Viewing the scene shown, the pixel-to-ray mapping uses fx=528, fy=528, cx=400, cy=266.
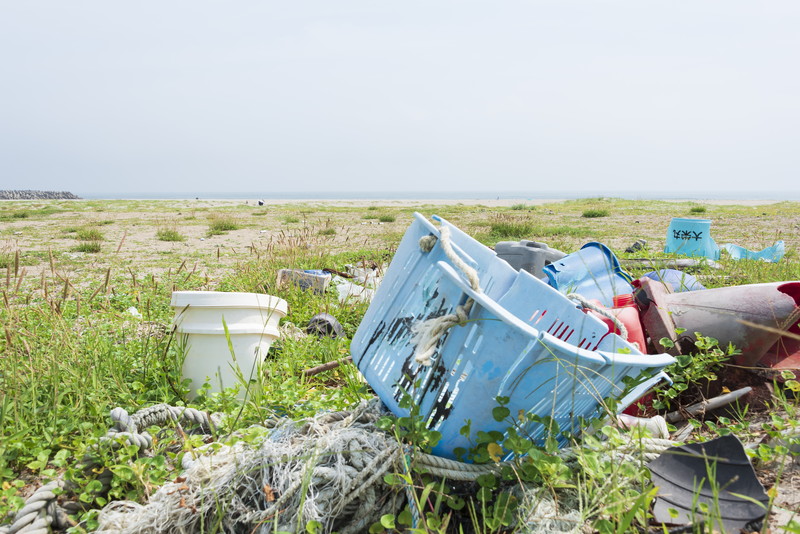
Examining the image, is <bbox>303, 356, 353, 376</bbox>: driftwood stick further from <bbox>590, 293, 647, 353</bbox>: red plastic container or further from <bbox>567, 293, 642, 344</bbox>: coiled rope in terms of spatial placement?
<bbox>590, 293, 647, 353</bbox>: red plastic container

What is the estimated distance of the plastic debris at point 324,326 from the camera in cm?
328

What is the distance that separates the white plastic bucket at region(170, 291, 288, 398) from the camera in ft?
7.80

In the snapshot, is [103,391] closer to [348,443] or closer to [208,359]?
[208,359]

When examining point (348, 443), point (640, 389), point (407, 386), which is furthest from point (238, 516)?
point (640, 389)

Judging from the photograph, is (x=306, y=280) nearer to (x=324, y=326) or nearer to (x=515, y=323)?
(x=324, y=326)

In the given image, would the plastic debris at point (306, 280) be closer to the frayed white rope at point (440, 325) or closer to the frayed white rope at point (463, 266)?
the frayed white rope at point (463, 266)

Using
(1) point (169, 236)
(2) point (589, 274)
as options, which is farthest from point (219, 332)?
(1) point (169, 236)

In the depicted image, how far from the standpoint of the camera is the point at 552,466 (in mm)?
1387

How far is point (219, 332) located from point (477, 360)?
1408 millimetres

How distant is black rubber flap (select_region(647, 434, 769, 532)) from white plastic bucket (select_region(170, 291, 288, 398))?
1634mm

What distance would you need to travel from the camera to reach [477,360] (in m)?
1.41

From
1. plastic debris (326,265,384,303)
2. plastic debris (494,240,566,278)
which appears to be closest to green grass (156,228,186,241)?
plastic debris (326,265,384,303)

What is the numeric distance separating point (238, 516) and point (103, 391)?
108 cm

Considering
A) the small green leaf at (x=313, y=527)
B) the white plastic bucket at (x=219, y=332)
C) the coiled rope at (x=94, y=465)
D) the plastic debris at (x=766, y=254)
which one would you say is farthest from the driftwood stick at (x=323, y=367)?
the plastic debris at (x=766, y=254)
